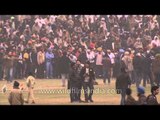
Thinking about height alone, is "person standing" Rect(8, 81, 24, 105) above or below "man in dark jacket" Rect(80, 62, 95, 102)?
below

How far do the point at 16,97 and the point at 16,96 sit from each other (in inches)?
2.2

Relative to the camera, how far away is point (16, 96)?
19.8m

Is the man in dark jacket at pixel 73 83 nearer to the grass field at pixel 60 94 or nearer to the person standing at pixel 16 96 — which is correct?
the grass field at pixel 60 94

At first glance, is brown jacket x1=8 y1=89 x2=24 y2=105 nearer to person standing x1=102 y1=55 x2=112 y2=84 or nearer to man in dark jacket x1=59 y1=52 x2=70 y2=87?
man in dark jacket x1=59 y1=52 x2=70 y2=87

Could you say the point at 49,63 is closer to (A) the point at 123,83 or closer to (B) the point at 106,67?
(B) the point at 106,67

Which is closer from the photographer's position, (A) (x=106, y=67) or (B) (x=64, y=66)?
(B) (x=64, y=66)

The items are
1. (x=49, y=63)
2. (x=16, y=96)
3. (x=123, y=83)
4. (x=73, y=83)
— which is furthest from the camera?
(x=49, y=63)

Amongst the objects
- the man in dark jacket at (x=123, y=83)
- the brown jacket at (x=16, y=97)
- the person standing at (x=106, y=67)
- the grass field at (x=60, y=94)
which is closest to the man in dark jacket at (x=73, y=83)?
the grass field at (x=60, y=94)

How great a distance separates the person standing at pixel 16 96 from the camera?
64.6ft

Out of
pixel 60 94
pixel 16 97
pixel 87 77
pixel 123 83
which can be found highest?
pixel 87 77

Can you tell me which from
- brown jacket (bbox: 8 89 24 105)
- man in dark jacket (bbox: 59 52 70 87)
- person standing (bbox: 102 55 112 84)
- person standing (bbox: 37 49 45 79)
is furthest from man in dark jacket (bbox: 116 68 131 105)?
brown jacket (bbox: 8 89 24 105)

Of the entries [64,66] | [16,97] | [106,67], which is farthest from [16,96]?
[106,67]

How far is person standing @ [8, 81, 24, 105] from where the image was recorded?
1970cm
